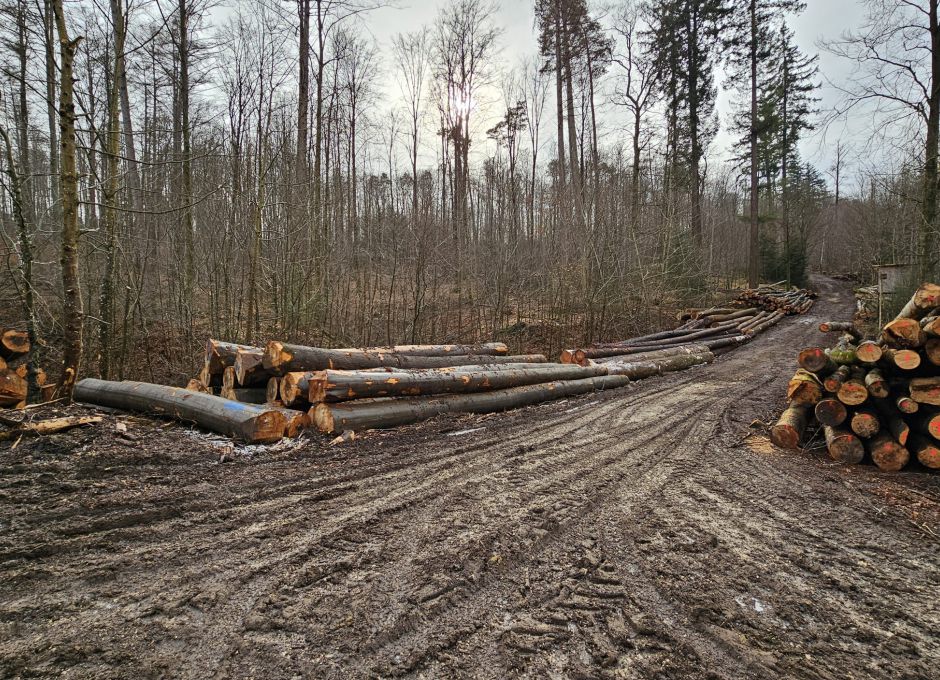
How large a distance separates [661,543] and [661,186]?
17.6 m

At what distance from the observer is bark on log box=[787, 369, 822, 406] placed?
4738mm

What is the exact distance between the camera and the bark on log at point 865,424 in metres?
4.11

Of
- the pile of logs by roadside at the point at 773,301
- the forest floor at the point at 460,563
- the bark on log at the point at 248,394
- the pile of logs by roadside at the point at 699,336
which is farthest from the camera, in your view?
the pile of logs by roadside at the point at 773,301

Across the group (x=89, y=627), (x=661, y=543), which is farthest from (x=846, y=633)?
(x=89, y=627)

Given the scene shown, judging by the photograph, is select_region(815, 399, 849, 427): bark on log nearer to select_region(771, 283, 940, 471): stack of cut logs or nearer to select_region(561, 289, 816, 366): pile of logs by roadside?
select_region(771, 283, 940, 471): stack of cut logs

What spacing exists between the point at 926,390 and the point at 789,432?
3.84ft

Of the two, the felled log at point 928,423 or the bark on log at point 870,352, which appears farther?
the bark on log at point 870,352

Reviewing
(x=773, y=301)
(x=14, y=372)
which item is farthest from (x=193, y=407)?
(x=773, y=301)

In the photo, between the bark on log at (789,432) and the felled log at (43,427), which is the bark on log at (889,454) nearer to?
the bark on log at (789,432)

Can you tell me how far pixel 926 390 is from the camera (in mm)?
3797

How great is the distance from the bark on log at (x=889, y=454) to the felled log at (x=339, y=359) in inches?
218

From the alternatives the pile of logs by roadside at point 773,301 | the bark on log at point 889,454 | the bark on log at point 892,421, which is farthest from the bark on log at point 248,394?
the pile of logs by roadside at point 773,301

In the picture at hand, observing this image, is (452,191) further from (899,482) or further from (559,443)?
(899,482)

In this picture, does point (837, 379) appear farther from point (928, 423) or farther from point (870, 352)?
point (928, 423)
